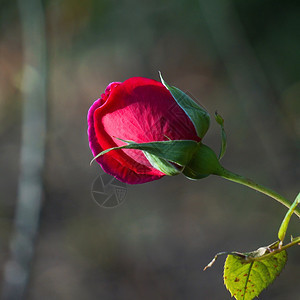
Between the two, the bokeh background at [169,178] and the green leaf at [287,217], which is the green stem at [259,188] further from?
the bokeh background at [169,178]

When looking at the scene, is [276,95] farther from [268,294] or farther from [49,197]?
[49,197]

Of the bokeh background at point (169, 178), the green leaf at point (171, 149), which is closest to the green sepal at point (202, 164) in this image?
the green leaf at point (171, 149)

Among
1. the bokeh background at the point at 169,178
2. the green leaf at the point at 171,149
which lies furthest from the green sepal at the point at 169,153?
the bokeh background at the point at 169,178

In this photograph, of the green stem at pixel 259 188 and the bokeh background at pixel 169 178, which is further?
the bokeh background at pixel 169 178

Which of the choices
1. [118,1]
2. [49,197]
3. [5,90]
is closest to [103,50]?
[118,1]

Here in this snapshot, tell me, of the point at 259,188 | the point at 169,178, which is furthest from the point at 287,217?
the point at 169,178

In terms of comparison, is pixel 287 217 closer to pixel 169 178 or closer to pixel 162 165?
pixel 162 165

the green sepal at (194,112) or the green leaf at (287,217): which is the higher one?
the green sepal at (194,112)
